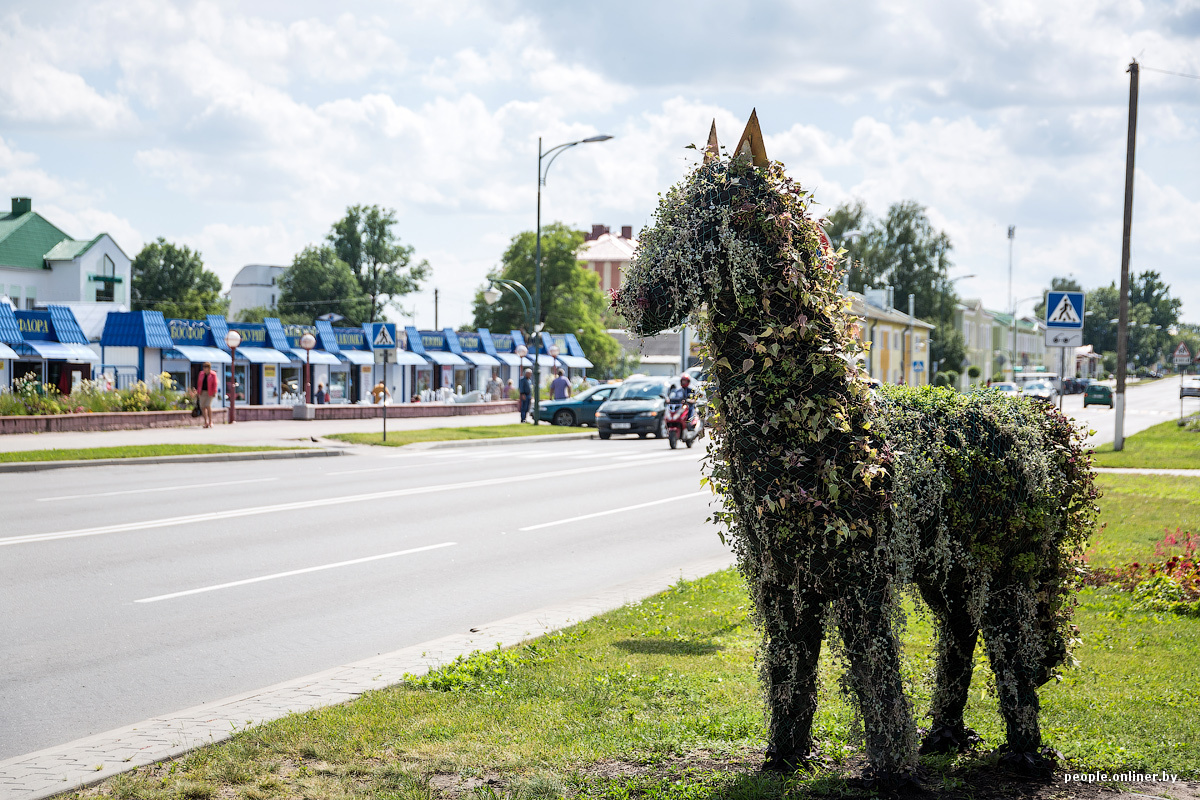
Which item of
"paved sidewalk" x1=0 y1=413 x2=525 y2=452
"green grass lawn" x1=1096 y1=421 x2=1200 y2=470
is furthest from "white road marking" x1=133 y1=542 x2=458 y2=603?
"paved sidewalk" x1=0 y1=413 x2=525 y2=452

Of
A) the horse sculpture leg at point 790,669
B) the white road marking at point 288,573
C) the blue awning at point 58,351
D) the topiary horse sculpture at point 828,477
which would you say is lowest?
the white road marking at point 288,573

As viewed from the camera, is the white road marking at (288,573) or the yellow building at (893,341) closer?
the white road marking at (288,573)

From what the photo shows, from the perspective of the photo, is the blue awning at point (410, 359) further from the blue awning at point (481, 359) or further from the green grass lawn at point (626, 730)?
the green grass lawn at point (626, 730)

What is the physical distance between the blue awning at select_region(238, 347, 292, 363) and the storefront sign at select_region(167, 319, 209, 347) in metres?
2.26

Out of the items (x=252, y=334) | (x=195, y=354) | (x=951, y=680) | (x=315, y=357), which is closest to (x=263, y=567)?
(x=951, y=680)

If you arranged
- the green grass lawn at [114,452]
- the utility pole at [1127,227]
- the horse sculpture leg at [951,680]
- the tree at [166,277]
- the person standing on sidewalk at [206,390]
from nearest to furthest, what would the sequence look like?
the horse sculpture leg at [951,680] → the green grass lawn at [114,452] → the utility pole at [1127,227] → the person standing on sidewalk at [206,390] → the tree at [166,277]

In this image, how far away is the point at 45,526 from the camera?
11781 mm

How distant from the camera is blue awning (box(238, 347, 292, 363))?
46062 millimetres

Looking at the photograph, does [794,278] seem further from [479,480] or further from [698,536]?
[479,480]

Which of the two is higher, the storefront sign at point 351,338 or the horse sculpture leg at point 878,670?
the storefront sign at point 351,338

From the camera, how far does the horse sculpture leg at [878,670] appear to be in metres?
4.01

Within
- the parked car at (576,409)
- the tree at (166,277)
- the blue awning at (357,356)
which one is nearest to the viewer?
the parked car at (576,409)

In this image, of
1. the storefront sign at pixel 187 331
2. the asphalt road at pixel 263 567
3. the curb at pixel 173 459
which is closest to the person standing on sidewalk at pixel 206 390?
the curb at pixel 173 459

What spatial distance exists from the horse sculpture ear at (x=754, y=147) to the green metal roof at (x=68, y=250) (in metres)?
82.6
